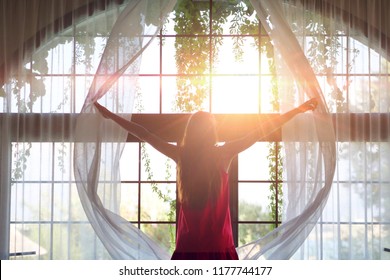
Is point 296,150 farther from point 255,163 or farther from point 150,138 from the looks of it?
point 150,138

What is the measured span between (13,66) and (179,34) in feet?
3.60

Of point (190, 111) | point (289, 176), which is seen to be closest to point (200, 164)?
point (289, 176)

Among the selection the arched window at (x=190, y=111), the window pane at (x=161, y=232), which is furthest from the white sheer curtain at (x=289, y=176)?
the window pane at (x=161, y=232)


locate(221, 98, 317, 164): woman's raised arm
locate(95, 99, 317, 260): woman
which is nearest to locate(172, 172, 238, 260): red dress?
locate(95, 99, 317, 260): woman

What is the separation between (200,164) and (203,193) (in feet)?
0.52

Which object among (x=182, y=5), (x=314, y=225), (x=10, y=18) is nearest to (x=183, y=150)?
(x=314, y=225)

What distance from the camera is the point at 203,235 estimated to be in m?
3.49

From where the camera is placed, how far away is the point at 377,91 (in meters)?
4.11

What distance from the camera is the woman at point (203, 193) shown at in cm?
347

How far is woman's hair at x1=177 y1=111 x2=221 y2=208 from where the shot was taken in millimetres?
3455

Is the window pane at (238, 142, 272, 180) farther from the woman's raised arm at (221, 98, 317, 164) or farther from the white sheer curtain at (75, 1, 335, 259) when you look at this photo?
the woman's raised arm at (221, 98, 317, 164)

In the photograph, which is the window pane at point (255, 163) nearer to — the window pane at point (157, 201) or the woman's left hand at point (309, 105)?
the window pane at point (157, 201)

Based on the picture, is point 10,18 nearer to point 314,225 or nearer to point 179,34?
point 179,34
